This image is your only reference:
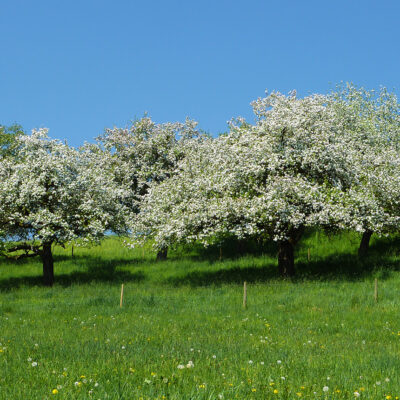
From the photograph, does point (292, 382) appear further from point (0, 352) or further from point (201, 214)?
point (201, 214)

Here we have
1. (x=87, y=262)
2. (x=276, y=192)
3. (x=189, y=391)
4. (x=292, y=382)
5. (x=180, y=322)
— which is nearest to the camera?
(x=189, y=391)

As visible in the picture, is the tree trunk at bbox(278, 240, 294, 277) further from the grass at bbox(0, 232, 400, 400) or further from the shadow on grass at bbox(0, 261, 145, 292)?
the shadow on grass at bbox(0, 261, 145, 292)

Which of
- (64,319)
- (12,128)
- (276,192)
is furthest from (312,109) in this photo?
(12,128)

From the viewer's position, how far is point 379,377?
1079 cm

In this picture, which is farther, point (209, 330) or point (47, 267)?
point (47, 267)

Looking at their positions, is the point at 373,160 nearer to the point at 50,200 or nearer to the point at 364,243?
the point at 364,243

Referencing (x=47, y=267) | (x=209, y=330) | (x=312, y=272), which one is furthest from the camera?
(x=47, y=267)

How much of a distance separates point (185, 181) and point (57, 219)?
33.8 feet

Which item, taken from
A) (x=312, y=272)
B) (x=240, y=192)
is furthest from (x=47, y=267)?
(x=312, y=272)

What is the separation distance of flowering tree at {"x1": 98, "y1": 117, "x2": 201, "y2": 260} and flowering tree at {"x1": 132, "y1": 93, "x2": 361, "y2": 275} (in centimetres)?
1236

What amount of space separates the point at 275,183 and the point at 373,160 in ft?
40.9

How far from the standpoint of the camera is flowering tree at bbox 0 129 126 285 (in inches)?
1379

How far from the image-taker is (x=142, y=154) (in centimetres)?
5019

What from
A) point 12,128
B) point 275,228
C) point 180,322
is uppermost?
point 12,128
